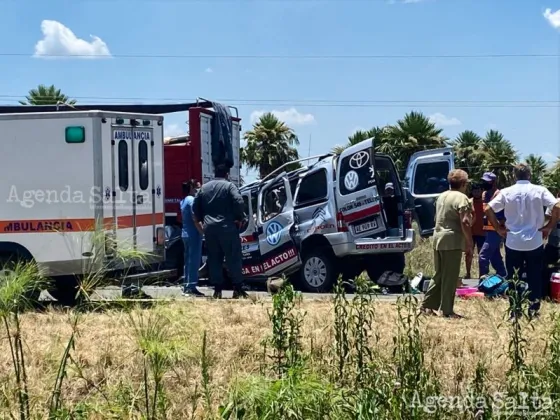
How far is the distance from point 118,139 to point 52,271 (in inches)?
73.4

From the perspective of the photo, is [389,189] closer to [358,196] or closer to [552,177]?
[358,196]

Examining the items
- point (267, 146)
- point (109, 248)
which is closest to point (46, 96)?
point (267, 146)

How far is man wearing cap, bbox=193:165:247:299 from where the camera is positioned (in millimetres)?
9992

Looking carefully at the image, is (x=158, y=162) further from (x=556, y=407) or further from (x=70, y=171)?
(x=556, y=407)

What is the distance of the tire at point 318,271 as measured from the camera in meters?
11.8

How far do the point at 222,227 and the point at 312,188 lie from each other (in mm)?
2521

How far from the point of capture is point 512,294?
5.12m

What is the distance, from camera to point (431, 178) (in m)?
13.5

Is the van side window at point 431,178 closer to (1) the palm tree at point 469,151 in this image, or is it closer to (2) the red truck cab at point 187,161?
(2) the red truck cab at point 187,161

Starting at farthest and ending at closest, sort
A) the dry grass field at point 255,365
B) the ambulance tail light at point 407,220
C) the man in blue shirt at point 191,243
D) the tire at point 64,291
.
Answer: the ambulance tail light at point 407,220 → the man in blue shirt at point 191,243 → the tire at point 64,291 → the dry grass field at point 255,365

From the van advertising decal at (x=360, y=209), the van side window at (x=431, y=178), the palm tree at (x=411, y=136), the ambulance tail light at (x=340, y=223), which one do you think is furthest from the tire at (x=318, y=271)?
the palm tree at (x=411, y=136)

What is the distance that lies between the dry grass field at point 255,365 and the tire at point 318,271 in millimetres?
4041

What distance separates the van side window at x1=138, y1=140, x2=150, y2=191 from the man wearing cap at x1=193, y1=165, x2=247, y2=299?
2.59ft

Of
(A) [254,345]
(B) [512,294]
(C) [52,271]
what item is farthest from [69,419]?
(C) [52,271]
